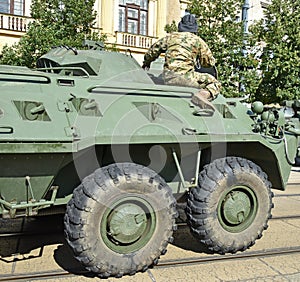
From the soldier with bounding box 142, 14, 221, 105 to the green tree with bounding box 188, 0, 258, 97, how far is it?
842 centimetres

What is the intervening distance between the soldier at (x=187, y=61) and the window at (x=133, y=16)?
14770 millimetres

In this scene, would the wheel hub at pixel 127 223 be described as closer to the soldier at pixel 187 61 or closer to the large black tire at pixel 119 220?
the large black tire at pixel 119 220

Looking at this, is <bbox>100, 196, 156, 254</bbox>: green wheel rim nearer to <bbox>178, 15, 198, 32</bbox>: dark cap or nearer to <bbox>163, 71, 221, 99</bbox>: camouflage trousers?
<bbox>163, 71, 221, 99</bbox>: camouflage trousers

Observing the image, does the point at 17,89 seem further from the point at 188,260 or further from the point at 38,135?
the point at 188,260

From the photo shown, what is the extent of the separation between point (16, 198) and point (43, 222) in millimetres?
1997

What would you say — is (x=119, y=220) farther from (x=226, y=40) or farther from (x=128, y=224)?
(x=226, y=40)

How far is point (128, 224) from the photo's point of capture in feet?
13.4

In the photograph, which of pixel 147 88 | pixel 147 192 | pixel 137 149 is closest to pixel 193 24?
pixel 147 88

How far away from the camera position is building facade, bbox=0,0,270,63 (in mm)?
18109

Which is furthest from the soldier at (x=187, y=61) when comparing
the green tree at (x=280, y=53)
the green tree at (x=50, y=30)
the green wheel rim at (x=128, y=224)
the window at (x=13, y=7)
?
the window at (x=13, y=7)

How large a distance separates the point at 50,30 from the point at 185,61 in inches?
299

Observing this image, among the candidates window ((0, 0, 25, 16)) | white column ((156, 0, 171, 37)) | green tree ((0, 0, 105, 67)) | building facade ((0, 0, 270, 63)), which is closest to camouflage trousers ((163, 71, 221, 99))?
green tree ((0, 0, 105, 67))

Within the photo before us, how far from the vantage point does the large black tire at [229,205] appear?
459 cm

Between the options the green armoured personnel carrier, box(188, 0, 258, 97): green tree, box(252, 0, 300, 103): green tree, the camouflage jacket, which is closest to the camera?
the green armoured personnel carrier
